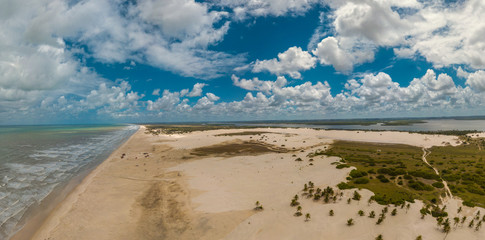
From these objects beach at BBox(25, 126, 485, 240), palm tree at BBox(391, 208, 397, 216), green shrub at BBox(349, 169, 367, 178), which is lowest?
beach at BBox(25, 126, 485, 240)

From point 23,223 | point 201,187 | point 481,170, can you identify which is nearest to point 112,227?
point 23,223

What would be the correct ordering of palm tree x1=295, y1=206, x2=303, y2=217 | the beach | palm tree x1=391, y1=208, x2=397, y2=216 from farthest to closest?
palm tree x1=295, y1=206, x2=303, y2=217, palm tree x1=391, y1=208, x2=397, y2=216, the beach

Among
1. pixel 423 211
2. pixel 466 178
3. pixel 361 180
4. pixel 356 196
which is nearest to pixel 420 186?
pixel 361 180

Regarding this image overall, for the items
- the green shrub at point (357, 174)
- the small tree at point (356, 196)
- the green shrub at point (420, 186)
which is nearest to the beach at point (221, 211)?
the small tree at point (356, 196)

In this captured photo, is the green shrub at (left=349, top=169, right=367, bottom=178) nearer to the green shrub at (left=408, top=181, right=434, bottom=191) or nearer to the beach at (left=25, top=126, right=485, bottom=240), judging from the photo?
the beach at (left=25, top=126, right=485, bottom=240)

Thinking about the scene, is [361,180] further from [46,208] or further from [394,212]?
[46,208]

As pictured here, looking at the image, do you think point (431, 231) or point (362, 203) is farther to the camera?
point (362, 203)

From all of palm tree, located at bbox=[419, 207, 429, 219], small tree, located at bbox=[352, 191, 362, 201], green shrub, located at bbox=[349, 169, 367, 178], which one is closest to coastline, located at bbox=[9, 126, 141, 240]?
small tree, located at bbox=[352, 191, 362, 201]

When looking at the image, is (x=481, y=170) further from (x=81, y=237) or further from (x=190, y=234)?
(x=81, y=237)

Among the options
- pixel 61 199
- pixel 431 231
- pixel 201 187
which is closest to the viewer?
pixel 431 231
